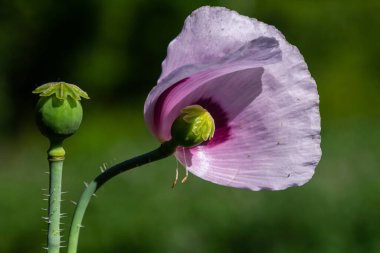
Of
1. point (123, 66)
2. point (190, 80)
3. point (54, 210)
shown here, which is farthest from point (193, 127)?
point (123, 66)

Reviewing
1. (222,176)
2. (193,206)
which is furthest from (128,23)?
(222,176)

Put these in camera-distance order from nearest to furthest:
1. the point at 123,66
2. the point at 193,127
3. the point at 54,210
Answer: the point at 54,210, the point at 193,127, the point at 123,66

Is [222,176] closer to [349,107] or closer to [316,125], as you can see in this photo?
[316,125]

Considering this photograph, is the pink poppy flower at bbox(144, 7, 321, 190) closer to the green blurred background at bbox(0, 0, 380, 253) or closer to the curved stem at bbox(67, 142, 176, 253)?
the curved stem at bbox(67, 142, 176, 253)

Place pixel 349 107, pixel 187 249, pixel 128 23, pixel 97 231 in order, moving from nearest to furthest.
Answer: pixel 187 249 < pixel 97 231 < pixel 349 107 < pixel 128 23

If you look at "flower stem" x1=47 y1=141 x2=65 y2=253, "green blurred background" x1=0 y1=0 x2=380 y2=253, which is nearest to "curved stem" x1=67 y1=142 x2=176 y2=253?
"flower stem" x1=47 y1=141 x2=65 y2=253

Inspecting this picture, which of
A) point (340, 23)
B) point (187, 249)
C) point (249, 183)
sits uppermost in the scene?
point (340, 23)

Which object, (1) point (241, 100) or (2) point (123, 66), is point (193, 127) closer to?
(1) point (241, 100)
